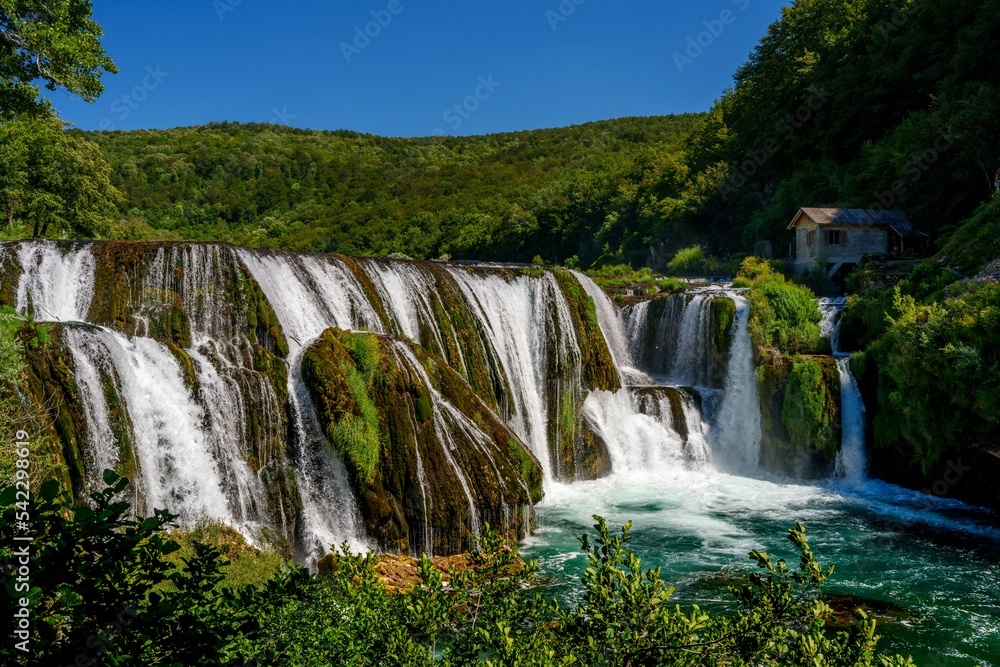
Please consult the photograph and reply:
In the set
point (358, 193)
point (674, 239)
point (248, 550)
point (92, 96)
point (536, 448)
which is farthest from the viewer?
point (358, 193)

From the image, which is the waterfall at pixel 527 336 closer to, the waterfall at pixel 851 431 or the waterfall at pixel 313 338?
the waterfall at pixel 313 338

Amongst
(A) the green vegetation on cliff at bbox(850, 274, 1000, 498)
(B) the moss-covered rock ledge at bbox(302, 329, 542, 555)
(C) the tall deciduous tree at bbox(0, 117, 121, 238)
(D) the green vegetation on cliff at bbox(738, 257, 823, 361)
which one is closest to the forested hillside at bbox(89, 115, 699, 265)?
(C) the tall deciduous tree at bbox(0, 117, 121, 238)

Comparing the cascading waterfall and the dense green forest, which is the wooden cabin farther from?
the cascading waterfall

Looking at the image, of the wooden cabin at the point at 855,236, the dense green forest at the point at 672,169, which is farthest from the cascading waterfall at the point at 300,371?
the dense green forest at the point at 672,169

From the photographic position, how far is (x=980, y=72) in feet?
88.5

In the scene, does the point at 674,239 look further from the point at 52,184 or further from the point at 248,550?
the point at 248,550

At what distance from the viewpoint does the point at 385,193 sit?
72312 mm

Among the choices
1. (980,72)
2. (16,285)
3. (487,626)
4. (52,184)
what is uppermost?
(980,72)

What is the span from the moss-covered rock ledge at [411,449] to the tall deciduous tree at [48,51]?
5856 millimetres

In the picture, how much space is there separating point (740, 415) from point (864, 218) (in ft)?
42.4

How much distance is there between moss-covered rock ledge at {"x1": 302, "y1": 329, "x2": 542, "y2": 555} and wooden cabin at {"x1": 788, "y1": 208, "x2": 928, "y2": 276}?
19506 millimetres

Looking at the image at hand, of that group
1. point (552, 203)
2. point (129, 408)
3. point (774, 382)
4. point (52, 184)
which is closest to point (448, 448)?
point (129, 408)

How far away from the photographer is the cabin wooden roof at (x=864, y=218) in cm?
2677

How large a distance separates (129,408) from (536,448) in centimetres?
975
